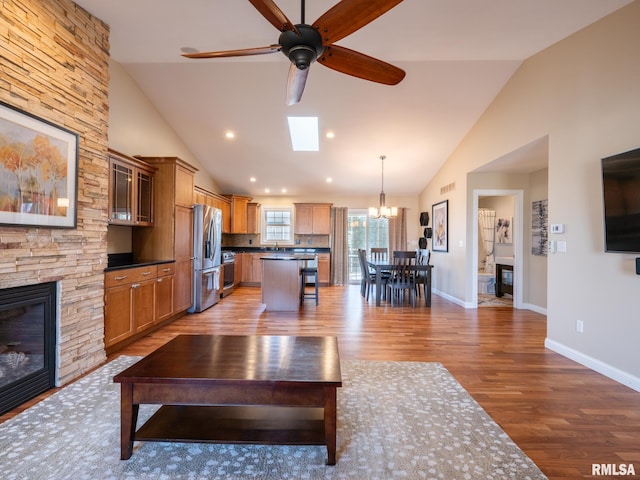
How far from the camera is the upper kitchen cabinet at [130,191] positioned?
3467 millimetres

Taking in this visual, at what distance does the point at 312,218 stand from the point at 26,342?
6.26 metres

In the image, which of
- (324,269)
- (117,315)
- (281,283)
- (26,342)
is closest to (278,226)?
(324,269)

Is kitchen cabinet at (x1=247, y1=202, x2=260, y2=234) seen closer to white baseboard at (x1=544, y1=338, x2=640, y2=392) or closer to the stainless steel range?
the stainless steel range

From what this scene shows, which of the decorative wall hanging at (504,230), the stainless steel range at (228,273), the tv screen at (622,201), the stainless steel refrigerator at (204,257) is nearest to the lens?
the tv screen at (622,201)

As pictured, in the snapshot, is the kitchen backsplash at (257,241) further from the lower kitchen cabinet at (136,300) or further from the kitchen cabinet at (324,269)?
the lower kitchen cabinet at (136,300)

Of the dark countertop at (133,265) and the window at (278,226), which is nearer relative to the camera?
the dark countertop at (133,265)

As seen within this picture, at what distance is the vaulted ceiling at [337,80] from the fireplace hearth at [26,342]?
2652mm

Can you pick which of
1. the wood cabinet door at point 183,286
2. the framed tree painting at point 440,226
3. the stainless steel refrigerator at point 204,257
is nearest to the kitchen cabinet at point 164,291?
the wood cabinet door at point 183,286

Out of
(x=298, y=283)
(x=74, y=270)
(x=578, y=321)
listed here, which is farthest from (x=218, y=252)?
(x=578, y=321)

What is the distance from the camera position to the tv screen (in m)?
2.34

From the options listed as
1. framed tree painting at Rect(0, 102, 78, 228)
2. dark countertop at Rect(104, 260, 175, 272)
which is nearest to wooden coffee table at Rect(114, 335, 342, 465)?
framed tree painting at Rect(0, 102, 78, 228)

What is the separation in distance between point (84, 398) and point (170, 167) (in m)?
3.12

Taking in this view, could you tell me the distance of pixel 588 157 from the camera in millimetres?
2871

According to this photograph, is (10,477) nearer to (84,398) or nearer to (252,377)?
(84,398)
